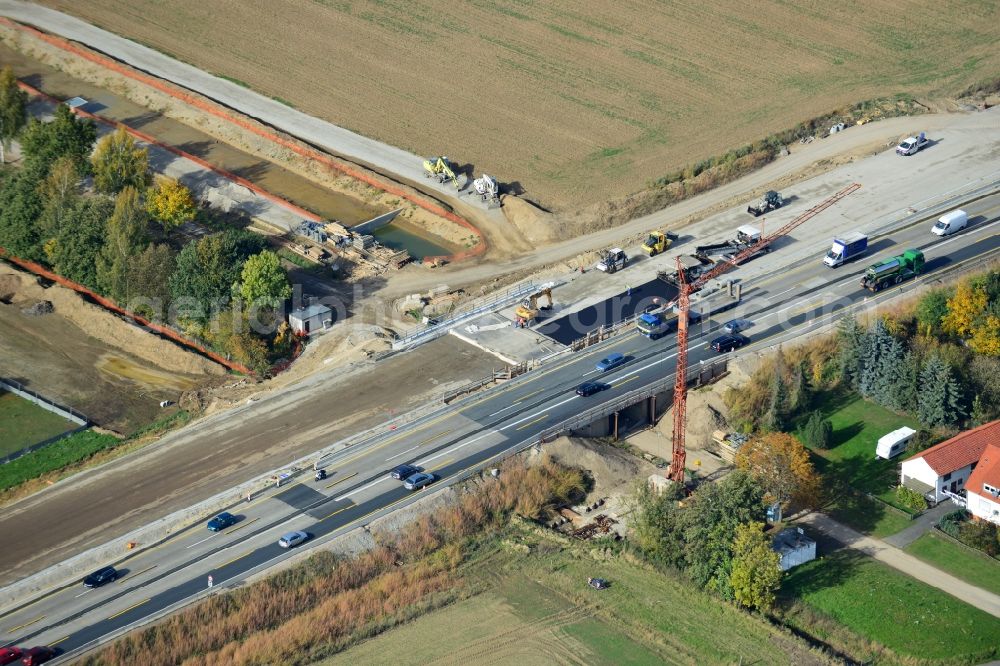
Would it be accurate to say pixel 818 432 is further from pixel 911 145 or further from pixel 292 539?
pixel 911 145

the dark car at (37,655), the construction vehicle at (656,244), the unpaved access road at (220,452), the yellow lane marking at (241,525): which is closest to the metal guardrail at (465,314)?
the unpaved access road at (220,452)

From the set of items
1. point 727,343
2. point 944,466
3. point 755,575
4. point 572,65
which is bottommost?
point 755,575

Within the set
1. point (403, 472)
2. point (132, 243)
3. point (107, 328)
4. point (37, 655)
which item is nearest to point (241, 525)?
point (403, 472)

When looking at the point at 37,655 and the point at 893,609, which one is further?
the point at 893,609

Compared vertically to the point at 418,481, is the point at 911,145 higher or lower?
higher

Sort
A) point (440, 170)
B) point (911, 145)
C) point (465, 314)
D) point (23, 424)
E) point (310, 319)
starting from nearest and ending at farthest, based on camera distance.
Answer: point (23, 424) < point (310, 319) < point (465, 314) < point (911, 145) < point (440, 170)

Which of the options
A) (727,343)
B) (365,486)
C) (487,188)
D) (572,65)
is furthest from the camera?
(572,65)

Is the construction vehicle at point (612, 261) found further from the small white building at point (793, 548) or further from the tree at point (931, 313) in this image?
the small white building at point (793, 548)
